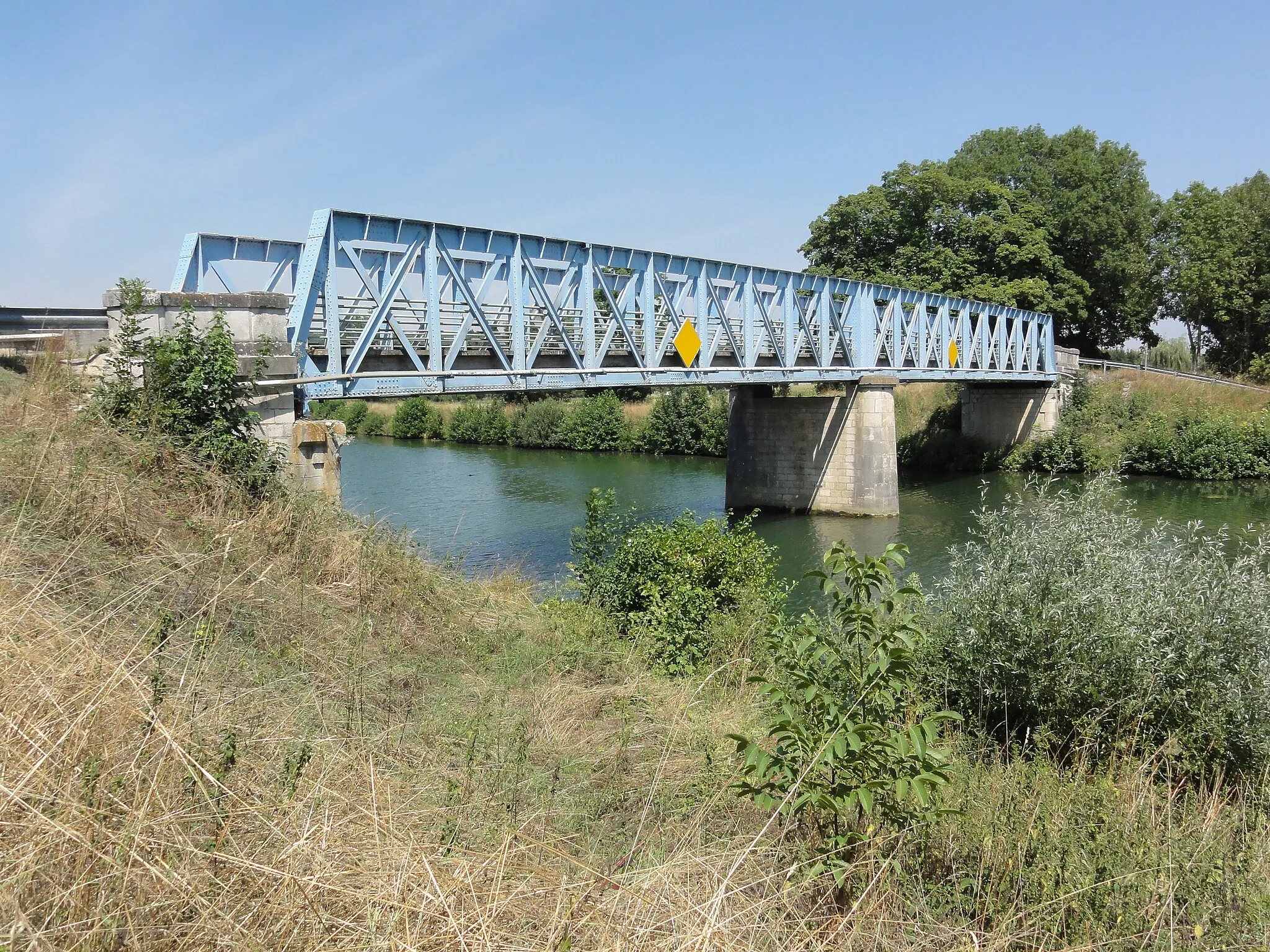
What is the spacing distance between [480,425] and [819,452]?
114 ft

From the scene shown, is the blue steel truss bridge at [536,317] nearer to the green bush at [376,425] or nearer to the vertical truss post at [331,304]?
the vertical truss post at [331,304]

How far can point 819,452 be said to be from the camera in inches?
1330

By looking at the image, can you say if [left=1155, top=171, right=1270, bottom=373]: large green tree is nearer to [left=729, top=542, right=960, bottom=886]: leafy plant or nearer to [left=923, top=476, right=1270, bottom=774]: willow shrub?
[left=923, top=476, right=1270, bottom=774]: willow shrub

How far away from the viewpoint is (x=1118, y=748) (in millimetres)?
7844

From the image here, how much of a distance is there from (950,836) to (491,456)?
51.8 metres

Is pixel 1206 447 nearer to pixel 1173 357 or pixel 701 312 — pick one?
pixel 1173 357

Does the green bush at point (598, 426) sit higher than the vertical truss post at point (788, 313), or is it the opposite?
the vertical truss post at point (788, 313)

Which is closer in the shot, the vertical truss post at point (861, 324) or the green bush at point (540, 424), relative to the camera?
the vertical truss post at point (861, 324)

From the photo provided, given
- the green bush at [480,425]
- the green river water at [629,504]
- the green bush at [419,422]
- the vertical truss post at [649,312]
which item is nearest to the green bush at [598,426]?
the green river water at [629,504]

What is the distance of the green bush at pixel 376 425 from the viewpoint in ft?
231

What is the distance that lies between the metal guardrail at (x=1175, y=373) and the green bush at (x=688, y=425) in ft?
64.9

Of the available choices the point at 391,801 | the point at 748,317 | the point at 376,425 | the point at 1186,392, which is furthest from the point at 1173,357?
the point at 391,801

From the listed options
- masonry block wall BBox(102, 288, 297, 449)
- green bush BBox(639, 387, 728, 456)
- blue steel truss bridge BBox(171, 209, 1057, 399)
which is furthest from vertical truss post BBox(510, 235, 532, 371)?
green bush BBox(639, 387, 728, 456)

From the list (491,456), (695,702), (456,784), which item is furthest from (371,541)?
(491,456)
